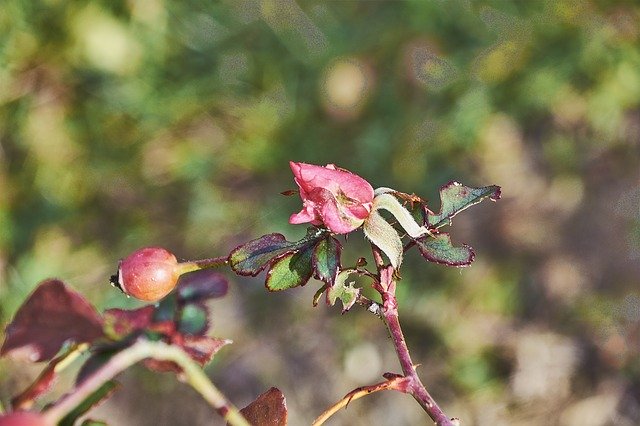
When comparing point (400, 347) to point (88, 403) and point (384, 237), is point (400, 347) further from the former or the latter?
point (88, 403)

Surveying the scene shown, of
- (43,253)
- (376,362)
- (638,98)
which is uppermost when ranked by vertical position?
(638,98)

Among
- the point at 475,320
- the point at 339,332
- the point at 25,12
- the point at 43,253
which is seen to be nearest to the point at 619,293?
the point at 475,320

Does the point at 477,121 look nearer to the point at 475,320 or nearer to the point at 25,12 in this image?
the point at 475,320

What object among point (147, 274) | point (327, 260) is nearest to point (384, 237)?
point (327, 260)

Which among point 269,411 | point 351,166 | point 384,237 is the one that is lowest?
point 351,166

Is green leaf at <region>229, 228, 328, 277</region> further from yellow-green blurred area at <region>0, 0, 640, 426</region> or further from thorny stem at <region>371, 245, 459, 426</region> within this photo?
yellow-green blurred area at <region>0, 0, 640, 426</region>

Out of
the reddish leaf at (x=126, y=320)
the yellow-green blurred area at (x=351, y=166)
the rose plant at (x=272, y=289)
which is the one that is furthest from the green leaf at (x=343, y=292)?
the yellow-green blurred area at (x=351, y=166)

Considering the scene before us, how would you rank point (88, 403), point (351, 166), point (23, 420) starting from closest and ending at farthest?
point (23, 420), point (88, 403), point (351, 166)
